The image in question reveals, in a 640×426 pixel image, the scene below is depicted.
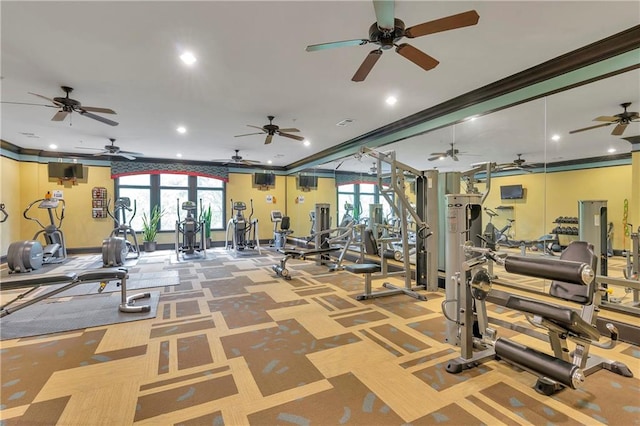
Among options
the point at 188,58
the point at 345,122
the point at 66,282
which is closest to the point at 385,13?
the point at 188,58

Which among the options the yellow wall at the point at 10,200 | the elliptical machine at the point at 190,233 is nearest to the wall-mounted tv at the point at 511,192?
the elliptical machine at the point at 190,233

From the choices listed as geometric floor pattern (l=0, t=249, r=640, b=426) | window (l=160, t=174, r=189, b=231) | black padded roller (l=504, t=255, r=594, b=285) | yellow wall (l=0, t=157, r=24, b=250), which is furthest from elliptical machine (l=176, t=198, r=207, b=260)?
black padded roller (l=504, t=255, r=594, b=285)

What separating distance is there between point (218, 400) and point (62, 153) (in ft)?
33.5

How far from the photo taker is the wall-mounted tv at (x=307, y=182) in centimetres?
1016

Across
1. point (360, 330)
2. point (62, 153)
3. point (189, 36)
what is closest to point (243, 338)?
point (360, 330)

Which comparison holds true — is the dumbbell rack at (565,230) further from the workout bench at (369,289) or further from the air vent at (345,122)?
the air vent at (345,122)

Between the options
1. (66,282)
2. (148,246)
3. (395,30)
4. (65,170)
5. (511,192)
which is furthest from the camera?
(148,246)

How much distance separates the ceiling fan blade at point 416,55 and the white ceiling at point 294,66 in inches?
12.0

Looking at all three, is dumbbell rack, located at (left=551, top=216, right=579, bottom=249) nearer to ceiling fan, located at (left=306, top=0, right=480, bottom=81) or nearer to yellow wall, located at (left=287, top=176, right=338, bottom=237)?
ceiling fan, located at (left=306, top=0, right=480, bottom=81)

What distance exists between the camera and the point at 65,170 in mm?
8523

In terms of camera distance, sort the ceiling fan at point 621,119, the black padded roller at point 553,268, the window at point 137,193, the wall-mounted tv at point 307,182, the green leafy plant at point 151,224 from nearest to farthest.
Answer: the black padded roller at point 553,268
the ceiling fan at point 621,119
the green leafy plant at point 151,224
the window at point 137,193
the wall-mounted tv at point 307,182

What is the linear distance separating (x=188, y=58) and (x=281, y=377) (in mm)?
3449

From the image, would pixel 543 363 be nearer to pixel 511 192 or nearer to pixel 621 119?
pixel 511 192

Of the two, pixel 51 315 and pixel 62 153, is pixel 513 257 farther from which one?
pixel 62 153
